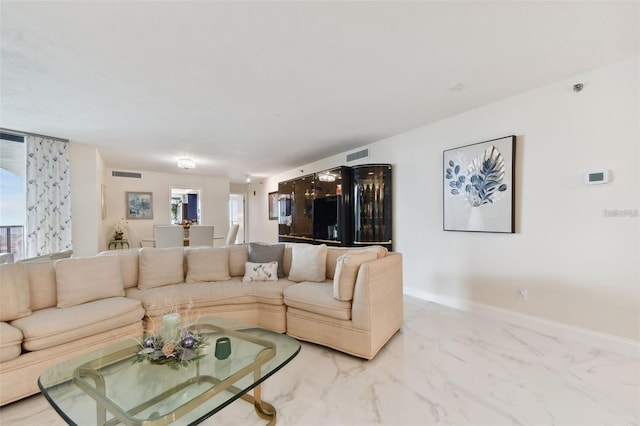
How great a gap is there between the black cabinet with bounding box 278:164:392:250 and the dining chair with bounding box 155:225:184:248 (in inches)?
94.1

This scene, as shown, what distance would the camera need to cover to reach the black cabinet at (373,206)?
15.1ft

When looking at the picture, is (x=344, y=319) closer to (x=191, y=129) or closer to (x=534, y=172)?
(x=534, y=172)

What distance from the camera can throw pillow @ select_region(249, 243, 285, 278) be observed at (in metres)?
3.47

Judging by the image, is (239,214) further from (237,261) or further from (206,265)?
(206,265)

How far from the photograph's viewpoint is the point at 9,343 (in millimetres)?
1839

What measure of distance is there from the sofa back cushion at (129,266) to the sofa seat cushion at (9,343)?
3.41 ft

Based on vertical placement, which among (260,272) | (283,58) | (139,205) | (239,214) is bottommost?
(260,272)

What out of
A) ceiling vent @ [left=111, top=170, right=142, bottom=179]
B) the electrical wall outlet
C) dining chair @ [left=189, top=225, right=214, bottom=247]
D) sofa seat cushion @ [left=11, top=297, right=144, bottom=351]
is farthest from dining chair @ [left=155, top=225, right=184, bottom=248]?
the electrical wall outlet

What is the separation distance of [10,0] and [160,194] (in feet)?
21.8

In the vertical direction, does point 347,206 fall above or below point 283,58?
below

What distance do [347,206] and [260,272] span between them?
2151 millimetres

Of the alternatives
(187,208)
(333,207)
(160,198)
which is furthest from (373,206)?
(187,208)

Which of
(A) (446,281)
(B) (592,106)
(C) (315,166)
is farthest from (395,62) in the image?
(C) (315,166)

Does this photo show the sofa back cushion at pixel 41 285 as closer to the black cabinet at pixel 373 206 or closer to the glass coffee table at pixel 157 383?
the glass coffee table at pixel 157 383
